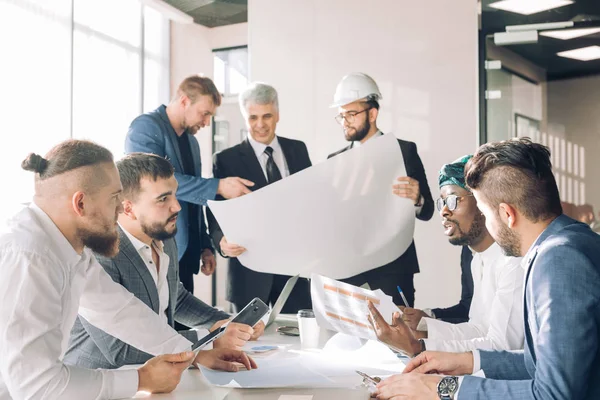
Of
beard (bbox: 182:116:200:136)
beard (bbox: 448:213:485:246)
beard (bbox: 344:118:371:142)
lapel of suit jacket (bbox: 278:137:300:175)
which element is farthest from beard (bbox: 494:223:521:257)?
beard (bbox: 182:116:200:136)

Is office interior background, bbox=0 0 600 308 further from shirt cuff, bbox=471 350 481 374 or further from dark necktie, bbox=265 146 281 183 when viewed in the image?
shirt cuff, bbox=471 350 481 374

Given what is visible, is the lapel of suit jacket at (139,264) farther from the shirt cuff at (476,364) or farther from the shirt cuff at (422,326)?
the shirt cuff at (476,364)

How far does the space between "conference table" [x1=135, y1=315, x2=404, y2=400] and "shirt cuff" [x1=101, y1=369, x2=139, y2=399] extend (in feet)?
0.14

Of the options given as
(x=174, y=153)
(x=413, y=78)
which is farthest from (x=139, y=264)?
(x=413, y=78)

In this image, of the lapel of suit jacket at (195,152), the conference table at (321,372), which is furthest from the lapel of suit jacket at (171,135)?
the conference table at (321,372)

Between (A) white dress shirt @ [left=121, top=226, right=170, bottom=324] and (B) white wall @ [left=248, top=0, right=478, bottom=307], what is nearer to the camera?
(A) white dress shirt @ [left=121, top=226, right=170, bottom=324]

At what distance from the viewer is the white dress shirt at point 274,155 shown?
3.30 m

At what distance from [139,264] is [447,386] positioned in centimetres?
96

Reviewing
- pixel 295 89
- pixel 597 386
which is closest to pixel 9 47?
pixel 295 89

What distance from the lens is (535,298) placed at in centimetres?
122

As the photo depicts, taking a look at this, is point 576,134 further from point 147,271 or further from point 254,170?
point 147,271

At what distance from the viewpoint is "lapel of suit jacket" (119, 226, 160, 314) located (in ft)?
6.07

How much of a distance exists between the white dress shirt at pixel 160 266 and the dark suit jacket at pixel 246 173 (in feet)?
2.85

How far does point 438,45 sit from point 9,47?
283 cm
